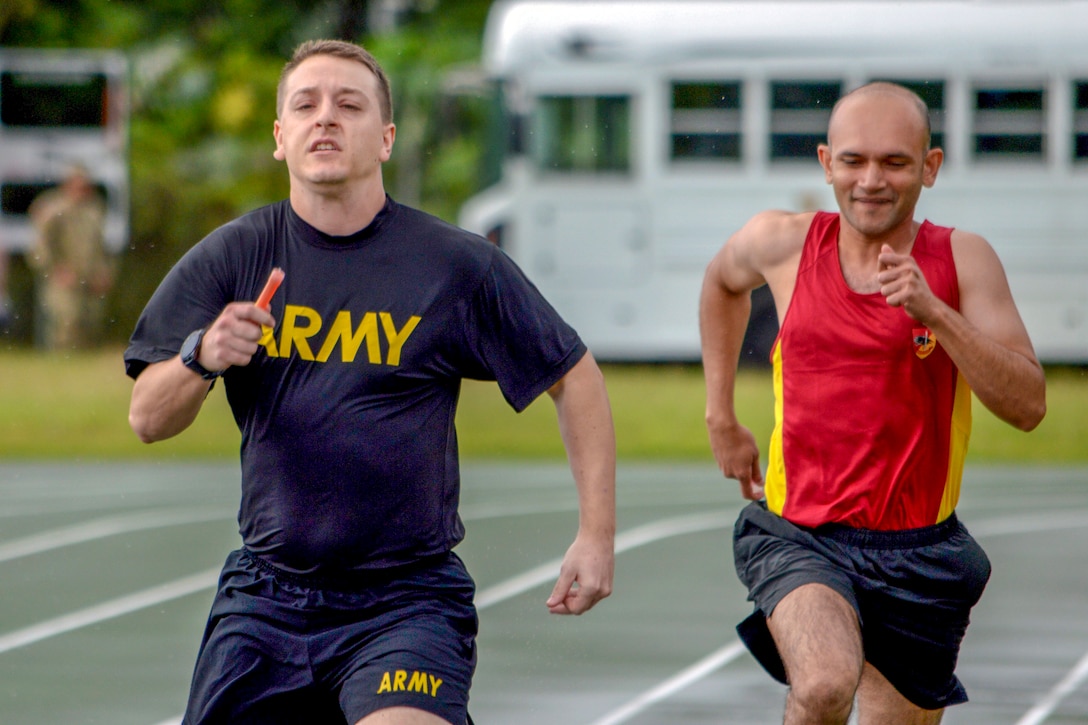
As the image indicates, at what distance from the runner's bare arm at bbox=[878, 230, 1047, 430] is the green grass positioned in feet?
36.1

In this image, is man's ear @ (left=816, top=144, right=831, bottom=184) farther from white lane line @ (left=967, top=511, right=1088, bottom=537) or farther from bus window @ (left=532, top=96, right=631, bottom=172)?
bus window @ (left=532, top=96, right=631, bottom=172)

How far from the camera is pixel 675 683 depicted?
23.4ft

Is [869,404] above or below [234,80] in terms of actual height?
below

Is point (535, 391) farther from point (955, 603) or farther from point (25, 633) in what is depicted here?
point (25, 633)

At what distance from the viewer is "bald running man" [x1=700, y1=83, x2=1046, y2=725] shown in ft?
15.4

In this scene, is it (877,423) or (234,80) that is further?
(234,80)

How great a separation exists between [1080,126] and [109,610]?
42.3 feet

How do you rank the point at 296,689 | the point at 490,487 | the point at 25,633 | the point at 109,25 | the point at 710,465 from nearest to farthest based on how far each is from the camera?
the point at 296,689 → the point at 25,633 → the point at 490,487 → the point at 710,465 → the point at 109,25

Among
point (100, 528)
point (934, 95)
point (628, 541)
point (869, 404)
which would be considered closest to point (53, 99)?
point (934, 95)

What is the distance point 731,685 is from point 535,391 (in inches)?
123

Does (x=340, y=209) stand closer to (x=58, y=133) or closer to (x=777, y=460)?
(x=777, y=460)

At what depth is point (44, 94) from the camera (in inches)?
1019

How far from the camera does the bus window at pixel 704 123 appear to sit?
19.3 m

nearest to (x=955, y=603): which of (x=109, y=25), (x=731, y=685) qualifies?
(x=731, y=685)
